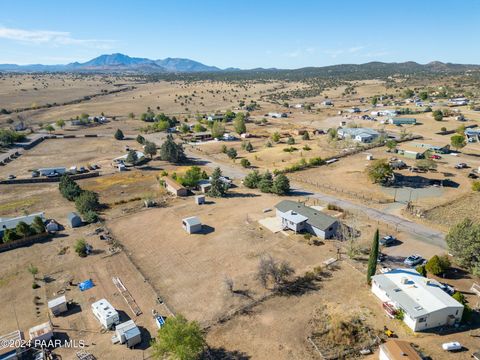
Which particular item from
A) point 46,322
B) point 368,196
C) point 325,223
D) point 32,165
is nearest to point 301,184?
point 368,196

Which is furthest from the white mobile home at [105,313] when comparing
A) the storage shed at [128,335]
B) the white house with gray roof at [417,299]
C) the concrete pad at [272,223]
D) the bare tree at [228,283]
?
the white house with gray roof at [417,299]

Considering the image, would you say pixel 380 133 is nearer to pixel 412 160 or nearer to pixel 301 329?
pixel 412 160

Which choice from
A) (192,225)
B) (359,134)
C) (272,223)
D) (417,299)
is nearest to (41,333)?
(192,225)

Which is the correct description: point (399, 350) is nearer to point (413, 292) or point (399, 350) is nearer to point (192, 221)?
point (413, 292)

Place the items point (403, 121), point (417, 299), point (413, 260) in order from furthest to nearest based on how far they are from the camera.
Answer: point (403, 121) < point (413, 260) < point (417, 299)

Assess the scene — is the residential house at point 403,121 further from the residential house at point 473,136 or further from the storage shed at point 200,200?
the storage shed at point 200,200

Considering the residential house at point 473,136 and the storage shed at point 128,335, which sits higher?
the residential house at point 473,136
